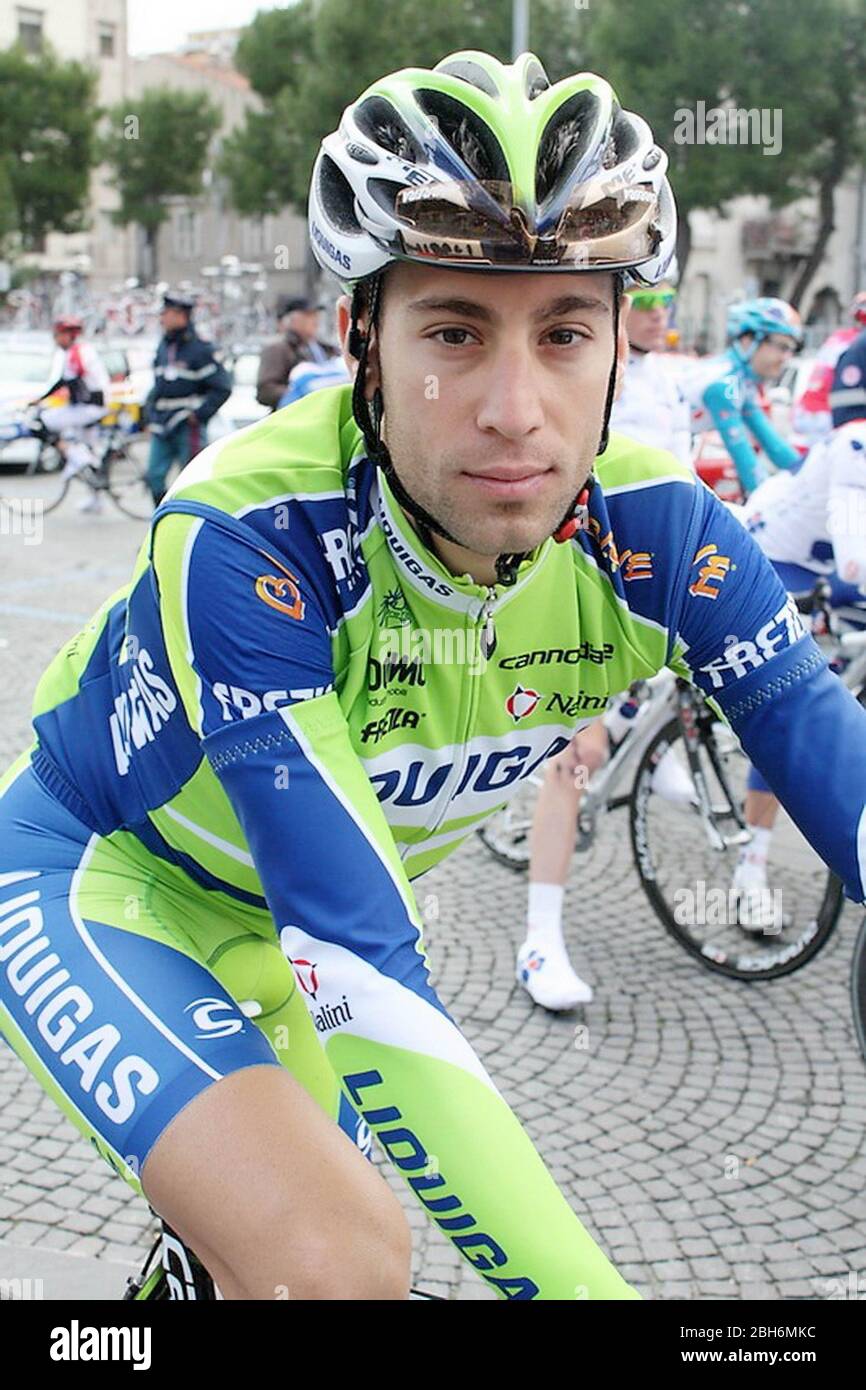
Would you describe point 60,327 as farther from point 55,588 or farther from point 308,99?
point 308,99

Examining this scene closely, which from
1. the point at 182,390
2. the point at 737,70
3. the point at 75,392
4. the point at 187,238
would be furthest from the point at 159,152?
the point at 182,390

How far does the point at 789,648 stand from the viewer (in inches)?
77.6

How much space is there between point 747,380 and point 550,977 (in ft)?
13.5

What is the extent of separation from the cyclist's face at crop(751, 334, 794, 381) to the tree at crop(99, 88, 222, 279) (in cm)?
4524

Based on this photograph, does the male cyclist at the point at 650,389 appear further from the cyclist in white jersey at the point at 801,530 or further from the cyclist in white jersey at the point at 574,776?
the cyclist in white jersey at the point at 801,530

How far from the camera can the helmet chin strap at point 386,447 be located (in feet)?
5.86

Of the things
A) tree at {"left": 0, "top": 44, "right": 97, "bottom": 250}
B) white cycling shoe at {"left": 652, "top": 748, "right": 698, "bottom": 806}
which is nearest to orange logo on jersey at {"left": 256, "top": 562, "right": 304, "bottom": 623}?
white cycling shoe at {"left": 652, "top": 748, "right": 698, "bottom": 806}

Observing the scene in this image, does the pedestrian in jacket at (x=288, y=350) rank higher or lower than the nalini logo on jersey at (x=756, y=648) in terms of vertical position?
higher

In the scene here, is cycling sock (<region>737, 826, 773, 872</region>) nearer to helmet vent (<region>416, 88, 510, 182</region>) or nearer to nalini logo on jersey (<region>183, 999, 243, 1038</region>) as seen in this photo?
nalini logo on jersey (<region>183, 999, 243, 1038</region>)

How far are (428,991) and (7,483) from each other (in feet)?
56.8

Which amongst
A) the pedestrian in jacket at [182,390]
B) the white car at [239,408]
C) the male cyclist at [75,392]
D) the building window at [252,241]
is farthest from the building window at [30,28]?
the pedestrian in jacket at [182,390]

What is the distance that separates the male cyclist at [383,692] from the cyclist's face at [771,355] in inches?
222

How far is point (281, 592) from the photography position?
1.73 m

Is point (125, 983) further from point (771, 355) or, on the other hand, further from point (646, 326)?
point (771, 355)
